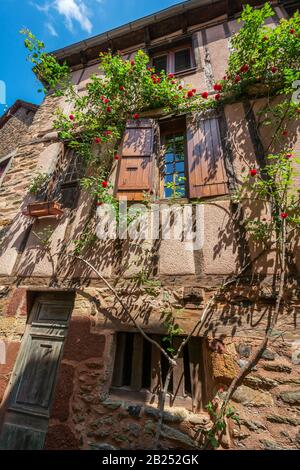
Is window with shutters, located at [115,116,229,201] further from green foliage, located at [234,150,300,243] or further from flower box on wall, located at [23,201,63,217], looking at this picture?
flower box on wall, located at [23,201,63,217]

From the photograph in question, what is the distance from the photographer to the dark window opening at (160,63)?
5027 mm

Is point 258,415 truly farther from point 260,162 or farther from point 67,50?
point 67,50

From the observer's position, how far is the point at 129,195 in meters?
3.11

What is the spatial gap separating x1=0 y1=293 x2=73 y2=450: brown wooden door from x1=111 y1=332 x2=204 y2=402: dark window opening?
926 millimetres

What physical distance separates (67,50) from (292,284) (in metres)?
7.52

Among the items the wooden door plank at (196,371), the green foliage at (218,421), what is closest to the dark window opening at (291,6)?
the wooden door plank at (196,371)

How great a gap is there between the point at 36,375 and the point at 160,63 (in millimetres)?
6732

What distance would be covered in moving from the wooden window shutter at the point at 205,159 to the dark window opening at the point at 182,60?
93.0 inches

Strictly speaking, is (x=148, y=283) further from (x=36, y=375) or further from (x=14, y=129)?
(x=14, y=129)

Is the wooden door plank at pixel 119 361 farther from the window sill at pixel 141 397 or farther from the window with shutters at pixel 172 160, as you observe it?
the window with shutters at pixel 172 160

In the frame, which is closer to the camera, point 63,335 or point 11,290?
point 63,335

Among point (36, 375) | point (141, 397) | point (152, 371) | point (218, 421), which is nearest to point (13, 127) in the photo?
point (36, 375)

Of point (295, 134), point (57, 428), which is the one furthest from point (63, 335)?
point (295, 134)

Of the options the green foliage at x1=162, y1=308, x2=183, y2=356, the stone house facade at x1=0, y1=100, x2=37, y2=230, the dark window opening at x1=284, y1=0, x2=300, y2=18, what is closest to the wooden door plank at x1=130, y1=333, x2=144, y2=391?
the green foliage at x1=162, y1=308, x2=183, y2=356
